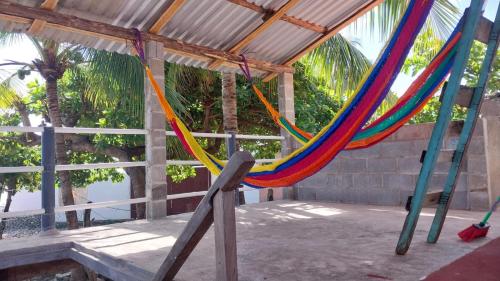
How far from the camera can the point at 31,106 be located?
9.08m

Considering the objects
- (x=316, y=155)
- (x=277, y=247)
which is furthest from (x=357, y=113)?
(x=277, y=247)

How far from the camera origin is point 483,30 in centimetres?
175

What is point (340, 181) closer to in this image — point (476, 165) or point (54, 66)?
point (476, 165)

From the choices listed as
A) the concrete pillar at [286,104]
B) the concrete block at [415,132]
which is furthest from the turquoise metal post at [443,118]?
the concrete pillar at [286,104]

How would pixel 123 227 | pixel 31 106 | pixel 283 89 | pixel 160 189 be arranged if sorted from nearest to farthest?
1. pixel 123 227
2. pixel 160 189
3. pixel 283 89
4. pixel 31 106

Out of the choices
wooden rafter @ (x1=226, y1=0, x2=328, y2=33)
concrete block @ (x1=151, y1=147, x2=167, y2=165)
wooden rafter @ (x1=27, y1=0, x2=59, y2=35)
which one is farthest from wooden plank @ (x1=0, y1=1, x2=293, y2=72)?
concrete block @ (x1=151, y1=147, x2=167, y2=165)

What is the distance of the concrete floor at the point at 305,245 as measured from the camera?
1653 mm

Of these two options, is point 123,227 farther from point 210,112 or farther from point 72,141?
point 72,141

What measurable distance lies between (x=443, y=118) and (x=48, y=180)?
2741 millimetres

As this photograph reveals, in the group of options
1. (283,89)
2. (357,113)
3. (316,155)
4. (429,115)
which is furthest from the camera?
(429,115)

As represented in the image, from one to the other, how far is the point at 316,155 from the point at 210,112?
20.6 ft

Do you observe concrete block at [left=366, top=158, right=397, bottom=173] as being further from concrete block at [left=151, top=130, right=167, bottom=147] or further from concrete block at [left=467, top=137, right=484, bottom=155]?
concrete block at [left=151, top=130, right=167, bottom=147]

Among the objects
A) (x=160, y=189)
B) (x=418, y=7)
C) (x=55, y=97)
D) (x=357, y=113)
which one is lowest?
(x=160, y=189)

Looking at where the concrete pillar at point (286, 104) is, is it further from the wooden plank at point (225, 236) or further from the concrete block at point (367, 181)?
the wooden plank at point (225, 236)
